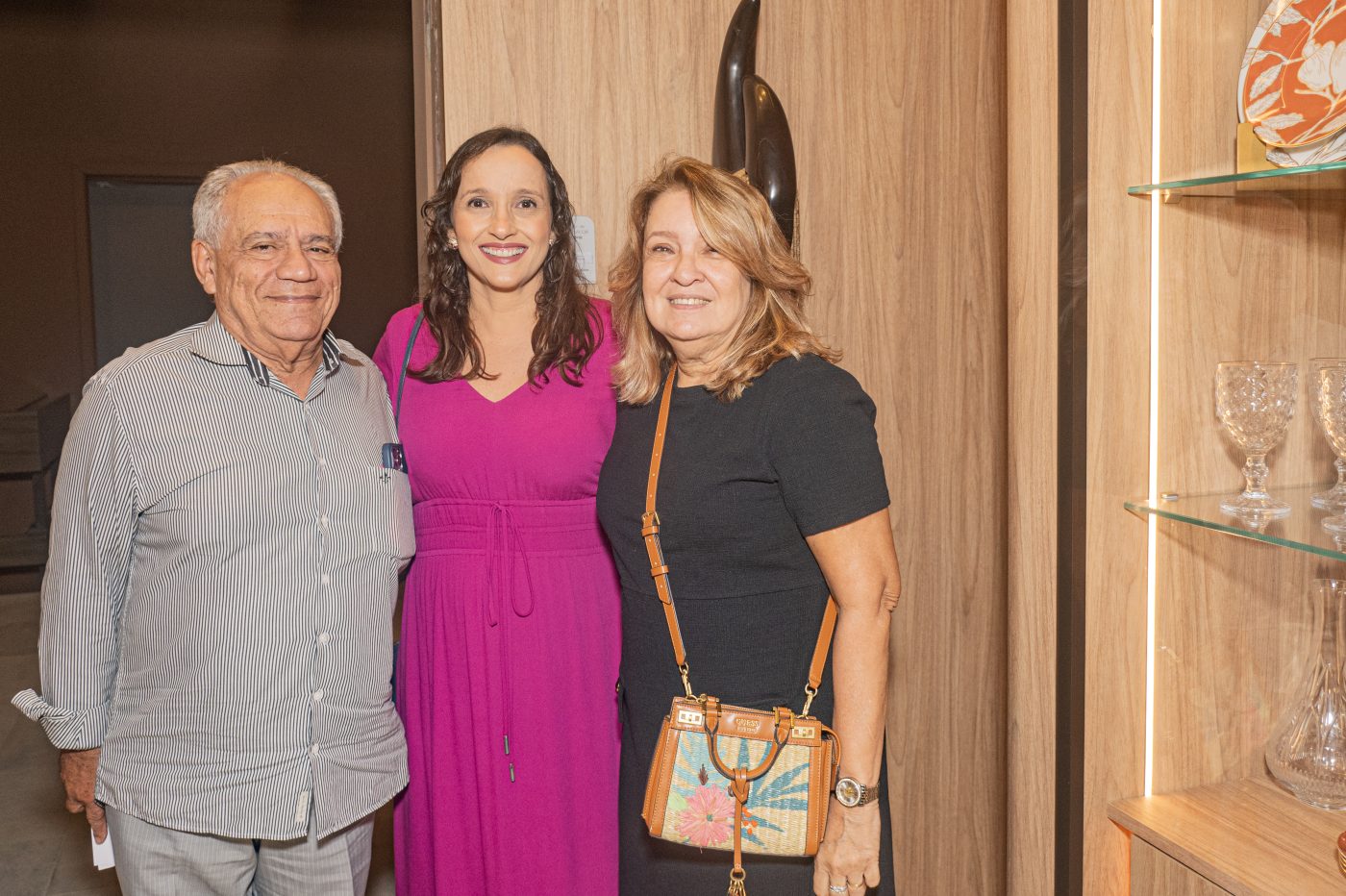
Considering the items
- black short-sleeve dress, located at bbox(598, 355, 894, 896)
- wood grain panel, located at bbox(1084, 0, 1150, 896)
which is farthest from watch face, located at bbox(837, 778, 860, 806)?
wood grain panel, located at bbox(1084, 0, 1150, 896)

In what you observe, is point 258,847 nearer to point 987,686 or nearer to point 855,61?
point 987,686

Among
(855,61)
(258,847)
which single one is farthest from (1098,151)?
(258,847)

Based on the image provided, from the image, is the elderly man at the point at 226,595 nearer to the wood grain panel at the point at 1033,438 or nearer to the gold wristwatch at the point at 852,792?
the gold wristwatch at the point at 852,792

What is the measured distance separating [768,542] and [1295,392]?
78cm

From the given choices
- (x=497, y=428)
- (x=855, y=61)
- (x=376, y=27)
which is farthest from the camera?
(x=376, y=27)

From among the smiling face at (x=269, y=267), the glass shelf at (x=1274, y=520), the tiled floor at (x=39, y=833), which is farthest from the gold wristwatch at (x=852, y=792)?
the tiled floor at (x=39, y=833)

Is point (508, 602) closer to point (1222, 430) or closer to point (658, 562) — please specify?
point (658, 562)

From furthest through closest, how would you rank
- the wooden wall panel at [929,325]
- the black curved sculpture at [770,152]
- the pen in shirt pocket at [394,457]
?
the wooden wall panel at [929,325]
the black curved sculpture at [770,152]
the pen in shirt pocket at [394,457]

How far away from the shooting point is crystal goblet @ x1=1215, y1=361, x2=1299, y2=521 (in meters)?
1.50

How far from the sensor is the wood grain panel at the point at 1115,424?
4.97ft

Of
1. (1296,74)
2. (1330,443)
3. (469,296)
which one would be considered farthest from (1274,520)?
(469,296)

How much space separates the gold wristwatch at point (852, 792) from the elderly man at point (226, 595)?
2.78 feet

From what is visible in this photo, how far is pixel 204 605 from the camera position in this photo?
176cm

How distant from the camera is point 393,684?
7.13 ft
